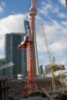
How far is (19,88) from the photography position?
64.0 metres

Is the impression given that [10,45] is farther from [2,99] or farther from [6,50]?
[2,99]

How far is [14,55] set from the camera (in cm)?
15188

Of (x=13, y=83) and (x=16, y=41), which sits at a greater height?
(x=16, y=41)

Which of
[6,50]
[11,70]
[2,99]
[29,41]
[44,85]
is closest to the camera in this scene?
[2,99]

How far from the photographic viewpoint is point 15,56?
151 meters

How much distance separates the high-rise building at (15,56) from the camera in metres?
146

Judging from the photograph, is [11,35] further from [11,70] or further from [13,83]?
[13,83]

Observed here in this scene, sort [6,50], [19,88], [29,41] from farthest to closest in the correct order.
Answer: [6,50] → [19,88] → [29,41]

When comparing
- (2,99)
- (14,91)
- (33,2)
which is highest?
(33,2)

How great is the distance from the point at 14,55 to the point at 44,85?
82.3 m

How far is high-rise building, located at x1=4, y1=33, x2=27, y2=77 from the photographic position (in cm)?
14556

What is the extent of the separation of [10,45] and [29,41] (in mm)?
111009

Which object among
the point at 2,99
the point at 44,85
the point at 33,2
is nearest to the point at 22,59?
the point at 44,85

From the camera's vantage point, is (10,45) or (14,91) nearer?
(14,91)
